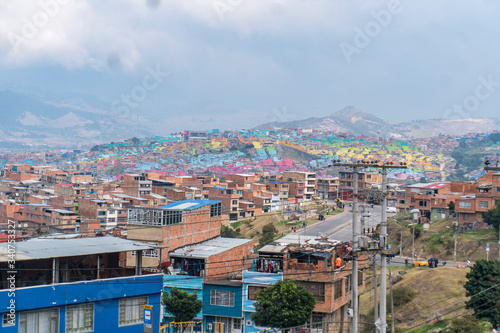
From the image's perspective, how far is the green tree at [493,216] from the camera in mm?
25344

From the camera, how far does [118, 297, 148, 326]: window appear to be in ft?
34.4

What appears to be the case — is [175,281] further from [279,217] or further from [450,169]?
[450,169]

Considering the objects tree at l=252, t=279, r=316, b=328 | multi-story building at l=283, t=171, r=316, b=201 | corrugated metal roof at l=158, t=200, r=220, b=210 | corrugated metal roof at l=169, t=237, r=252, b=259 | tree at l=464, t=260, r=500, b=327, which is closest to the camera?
tree at l=252, t=279, r=316, b=328

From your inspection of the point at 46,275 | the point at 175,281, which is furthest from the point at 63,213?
the point at 46,275

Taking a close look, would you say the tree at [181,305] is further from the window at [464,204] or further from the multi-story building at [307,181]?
the multi-story building at [307,181]

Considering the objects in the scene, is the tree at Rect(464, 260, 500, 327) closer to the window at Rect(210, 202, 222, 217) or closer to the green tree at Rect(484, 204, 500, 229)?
the window at Rect(210, 202, 222, 217)

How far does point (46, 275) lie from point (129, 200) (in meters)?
33.3

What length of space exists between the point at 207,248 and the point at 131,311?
8264 mm

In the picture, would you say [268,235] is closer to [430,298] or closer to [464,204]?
[464,204]

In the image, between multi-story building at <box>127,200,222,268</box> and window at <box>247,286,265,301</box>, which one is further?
multi-story building at <box>127,200,222,268</box>

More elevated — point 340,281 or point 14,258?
point 14,258

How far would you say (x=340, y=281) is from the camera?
1605cm

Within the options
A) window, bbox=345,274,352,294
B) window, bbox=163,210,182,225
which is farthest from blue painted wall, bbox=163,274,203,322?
window, bbox=345,274,352,294

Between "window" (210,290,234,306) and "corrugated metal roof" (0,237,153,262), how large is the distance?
5.19 metres
